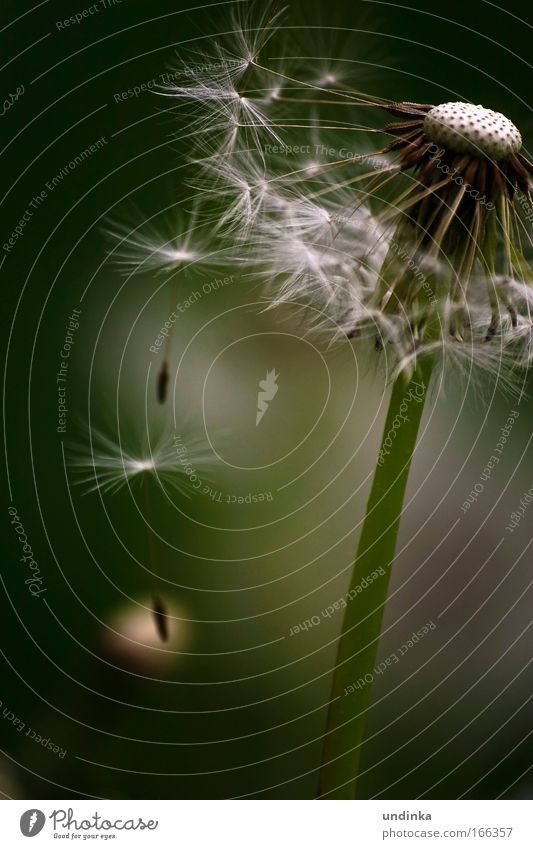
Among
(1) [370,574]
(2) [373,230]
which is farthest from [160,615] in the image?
(2) [373,230]

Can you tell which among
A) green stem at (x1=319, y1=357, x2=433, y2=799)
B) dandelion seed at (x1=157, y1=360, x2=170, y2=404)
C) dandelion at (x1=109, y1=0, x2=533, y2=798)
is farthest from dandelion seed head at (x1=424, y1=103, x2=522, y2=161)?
dandelion seed at (x1=157, y1=360, x2=170, y2=404)

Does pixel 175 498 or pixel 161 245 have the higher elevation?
pixel 161 245

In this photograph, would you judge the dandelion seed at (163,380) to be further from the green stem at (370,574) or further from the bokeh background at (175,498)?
the green stem at (370,574)

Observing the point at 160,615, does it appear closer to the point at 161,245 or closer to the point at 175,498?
the point at 175,498

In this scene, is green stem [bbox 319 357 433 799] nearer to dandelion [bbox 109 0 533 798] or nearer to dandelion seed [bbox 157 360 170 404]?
dandelion [bbox 109 0 533 798]
